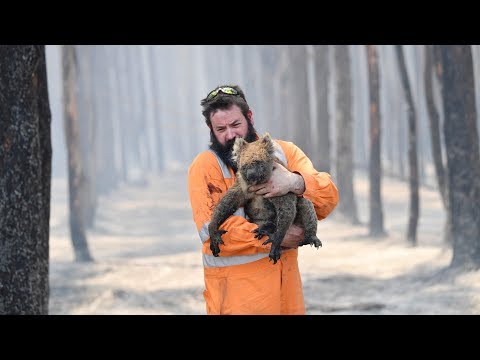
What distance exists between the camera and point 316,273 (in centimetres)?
1394

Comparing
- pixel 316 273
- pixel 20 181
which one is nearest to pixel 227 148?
pixel 20 181

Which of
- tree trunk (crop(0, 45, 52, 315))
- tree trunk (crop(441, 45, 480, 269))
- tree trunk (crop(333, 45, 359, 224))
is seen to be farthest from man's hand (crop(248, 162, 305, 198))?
tree trunk (crop(333, 45, 359, 224))

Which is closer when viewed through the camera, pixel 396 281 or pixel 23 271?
pixel 23 271

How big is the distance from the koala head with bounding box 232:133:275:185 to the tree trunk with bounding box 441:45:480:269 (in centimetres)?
909

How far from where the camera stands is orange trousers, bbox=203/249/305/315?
3559 millimetres

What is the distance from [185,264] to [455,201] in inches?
229

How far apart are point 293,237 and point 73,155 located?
13.9 m

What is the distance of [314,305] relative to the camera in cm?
1139

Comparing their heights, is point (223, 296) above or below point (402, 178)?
below

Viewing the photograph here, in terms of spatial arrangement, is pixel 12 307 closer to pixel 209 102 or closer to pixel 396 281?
pixel 209 102

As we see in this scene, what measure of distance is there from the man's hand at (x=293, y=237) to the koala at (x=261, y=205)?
2 centimetres

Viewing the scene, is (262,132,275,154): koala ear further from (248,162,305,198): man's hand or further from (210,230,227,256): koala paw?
(210,230,227,256): koala paw
